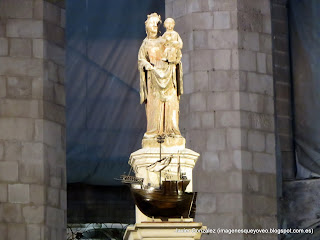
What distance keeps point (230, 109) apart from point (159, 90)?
402 cm

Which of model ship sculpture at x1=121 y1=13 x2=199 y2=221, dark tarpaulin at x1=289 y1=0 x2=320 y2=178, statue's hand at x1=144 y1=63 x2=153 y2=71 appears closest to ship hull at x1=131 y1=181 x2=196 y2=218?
model ship sculpture at x1=121 y1=13 x2=199 y2=221

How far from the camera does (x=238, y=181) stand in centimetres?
2281

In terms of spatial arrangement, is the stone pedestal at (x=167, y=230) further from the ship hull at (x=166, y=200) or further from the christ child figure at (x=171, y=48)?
the christ child figure at (x=171, y=48)

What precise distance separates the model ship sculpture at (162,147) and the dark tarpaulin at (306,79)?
20.8 feet

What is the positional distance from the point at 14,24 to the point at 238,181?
15.7 ft

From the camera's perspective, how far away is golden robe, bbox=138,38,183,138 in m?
19.3

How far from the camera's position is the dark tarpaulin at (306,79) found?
82.8 feet

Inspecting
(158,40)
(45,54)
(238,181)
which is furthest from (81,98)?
(158,40)

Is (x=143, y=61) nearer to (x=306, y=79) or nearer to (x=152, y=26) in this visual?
(x=152, y=26)

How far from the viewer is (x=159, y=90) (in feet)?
63.6

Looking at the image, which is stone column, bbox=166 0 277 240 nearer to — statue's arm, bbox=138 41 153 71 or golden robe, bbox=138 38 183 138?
golden robe, bbox=138 38 183 138

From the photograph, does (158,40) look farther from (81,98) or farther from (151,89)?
(81,98)

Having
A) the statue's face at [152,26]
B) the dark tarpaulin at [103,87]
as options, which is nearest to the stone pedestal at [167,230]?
the statue's face at [152,26]

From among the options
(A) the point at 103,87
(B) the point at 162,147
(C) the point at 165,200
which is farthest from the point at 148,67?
(A) the point at 103,87
